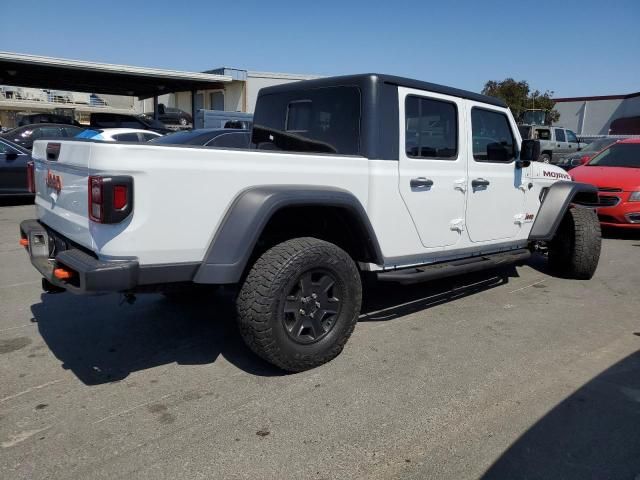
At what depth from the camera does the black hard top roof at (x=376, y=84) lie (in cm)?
373

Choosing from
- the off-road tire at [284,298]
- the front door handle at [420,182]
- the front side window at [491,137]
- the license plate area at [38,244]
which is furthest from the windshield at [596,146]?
the license plate area at [38,244]

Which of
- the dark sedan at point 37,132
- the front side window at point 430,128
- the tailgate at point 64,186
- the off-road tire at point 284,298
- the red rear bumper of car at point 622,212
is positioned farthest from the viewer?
the dark sedan at point 37,132

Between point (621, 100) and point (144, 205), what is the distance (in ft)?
130

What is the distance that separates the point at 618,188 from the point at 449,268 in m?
5.36

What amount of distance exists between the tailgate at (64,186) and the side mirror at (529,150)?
3820 mm

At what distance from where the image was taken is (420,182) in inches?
155

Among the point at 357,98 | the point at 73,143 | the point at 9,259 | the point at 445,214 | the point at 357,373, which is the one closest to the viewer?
the point at 73,143

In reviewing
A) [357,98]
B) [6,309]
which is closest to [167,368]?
[6,309]

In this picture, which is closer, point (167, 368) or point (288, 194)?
point (288, 194)

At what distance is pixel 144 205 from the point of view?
2721 millimetres

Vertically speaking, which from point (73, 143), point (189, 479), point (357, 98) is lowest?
point (189, 479)

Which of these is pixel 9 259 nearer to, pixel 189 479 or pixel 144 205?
pixel 144 205

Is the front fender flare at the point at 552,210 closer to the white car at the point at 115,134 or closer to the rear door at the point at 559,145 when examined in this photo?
the white car at the point at 115,134

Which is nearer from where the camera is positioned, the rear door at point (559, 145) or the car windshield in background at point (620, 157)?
the car windshield in background at point (620, 157)
